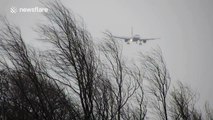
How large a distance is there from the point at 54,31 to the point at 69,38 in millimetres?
653

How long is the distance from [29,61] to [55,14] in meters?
1.83

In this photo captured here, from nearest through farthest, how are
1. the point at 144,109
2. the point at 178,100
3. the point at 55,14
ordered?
the point at 55,14 < the point at 144,109 < the point at 178,100

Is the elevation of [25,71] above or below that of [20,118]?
above

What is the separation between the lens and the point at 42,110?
7.16m

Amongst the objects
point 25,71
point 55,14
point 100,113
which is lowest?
point 100,113

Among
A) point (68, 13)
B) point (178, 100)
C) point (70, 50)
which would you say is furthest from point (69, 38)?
point (178, 100)

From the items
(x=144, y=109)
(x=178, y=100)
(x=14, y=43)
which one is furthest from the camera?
(x=178, y=100)

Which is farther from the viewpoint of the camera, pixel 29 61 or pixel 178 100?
pixel 178 100

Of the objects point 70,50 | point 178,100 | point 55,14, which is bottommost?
point 178,100

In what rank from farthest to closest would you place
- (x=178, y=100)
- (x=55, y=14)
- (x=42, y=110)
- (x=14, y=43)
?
(x=178, y=100), (x=55, y=14), (x=14, y=43), (x=42, y=110)

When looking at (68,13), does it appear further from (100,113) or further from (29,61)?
(100,113)

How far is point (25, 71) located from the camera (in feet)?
24.1

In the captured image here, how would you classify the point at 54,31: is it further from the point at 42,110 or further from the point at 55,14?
the point at 42,110

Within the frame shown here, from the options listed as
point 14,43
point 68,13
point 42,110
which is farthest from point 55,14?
point 42,110
